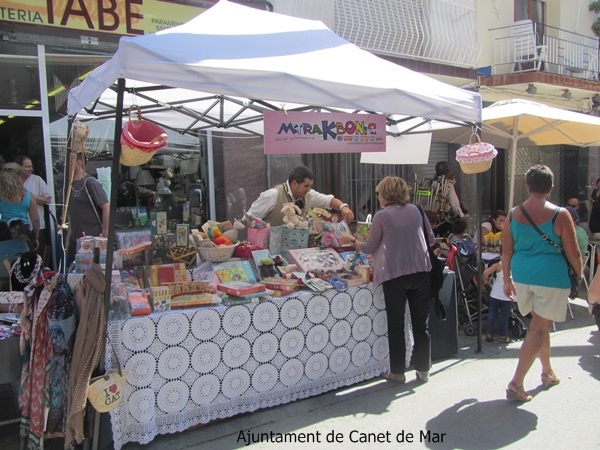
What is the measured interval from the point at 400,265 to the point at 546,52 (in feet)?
33.0

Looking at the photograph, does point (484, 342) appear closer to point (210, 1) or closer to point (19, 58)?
point (210, 1)

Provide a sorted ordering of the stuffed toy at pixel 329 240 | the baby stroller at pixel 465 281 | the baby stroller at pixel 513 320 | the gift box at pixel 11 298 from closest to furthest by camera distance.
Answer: the gift box at pixel 11 298 → the stuffed toy at pixel 329 240 → the baby stroller at pixel 513 320 → the baby stroller at pixel 465 281

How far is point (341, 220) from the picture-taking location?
4.63 m

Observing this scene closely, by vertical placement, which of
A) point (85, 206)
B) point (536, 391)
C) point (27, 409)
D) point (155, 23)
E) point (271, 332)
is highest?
point (155, 23)

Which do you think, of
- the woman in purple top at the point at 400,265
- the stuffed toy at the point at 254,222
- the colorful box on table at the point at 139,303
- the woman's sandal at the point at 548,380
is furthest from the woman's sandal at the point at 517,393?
the colorful box on table at the point at 139,303

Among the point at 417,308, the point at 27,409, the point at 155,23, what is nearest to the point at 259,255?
the point at 417,308

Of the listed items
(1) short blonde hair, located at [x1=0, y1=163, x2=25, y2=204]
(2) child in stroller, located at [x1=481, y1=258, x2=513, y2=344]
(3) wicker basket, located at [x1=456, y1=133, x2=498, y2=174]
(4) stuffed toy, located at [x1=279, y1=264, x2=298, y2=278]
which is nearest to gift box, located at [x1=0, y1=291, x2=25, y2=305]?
(4) stuffed toy, located at [x1=279, y1=264, x2=298, y2=278]

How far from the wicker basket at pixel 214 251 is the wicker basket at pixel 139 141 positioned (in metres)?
0.88

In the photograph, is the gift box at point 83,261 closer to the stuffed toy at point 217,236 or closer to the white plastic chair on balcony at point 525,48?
the stuffed toy at point 217,236

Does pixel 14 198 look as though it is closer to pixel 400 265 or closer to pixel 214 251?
A: pixel 214 251

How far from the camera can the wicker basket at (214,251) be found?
3.84 meters

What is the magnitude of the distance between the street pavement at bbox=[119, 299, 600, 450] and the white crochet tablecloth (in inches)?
4.1

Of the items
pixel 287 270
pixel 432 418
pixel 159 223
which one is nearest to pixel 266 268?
pixel 287 270

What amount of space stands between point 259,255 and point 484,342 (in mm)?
2645
